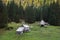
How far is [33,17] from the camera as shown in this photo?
18484mm

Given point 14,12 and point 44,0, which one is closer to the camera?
point 14,12

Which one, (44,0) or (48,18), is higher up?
(44,0)

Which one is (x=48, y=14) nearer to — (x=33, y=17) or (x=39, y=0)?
(x=33, y=17)

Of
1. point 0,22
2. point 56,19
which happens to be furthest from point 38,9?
point 0,22

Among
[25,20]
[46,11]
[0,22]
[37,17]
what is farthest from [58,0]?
[0,22]

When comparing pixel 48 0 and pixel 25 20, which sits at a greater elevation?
pixel 48 0

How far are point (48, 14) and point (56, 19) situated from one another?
5.47 ft

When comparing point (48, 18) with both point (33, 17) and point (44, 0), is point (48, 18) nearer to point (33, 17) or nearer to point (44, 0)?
point (33, 17)

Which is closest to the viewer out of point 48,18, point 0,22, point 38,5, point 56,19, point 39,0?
point 0,22

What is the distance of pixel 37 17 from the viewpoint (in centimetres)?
1916

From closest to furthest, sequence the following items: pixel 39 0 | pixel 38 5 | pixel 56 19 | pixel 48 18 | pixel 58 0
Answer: pixel 56 19 → pixel 48 18 → pixel 58 0 → pixel 38 5 → pixel 39 0

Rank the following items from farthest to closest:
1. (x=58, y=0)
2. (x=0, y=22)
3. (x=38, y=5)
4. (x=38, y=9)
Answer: (x=38, y=5) < (x=38, y=9) < (x=58, y=0) < (x=0, y=22)

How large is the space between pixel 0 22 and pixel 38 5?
1021 centimetres

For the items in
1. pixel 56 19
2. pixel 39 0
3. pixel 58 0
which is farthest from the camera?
pixel 39 0
